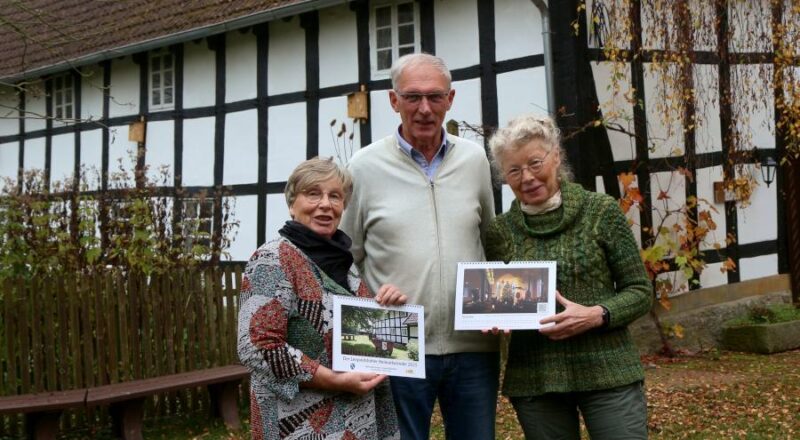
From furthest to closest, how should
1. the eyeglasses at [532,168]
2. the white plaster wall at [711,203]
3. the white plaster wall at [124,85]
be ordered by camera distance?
the white plaster wall at [124,85], the white plaster wall at [711,203], the eyeglasses at [532,168]

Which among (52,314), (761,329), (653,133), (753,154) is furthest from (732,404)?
(52,314)

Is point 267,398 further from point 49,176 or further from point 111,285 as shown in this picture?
point 49,176

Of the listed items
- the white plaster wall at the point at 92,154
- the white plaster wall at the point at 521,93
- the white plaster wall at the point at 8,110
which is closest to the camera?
the white plaster wall at the point at 521,93

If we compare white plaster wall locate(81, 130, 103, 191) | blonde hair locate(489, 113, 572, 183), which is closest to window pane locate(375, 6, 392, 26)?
white plaster wall locate(81, 130, 103, 191)

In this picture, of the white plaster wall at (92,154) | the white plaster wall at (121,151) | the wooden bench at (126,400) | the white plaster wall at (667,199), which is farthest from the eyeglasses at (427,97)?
the white plaster wall at (92,154)

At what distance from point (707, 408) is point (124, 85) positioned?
34.0ft

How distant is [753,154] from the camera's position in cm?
1003

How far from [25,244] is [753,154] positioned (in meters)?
7.67

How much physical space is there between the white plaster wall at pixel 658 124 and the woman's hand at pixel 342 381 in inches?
274

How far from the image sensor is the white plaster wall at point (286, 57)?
11211mm

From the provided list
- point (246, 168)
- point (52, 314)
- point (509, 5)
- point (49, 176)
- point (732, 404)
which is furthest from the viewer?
point (49, 176)

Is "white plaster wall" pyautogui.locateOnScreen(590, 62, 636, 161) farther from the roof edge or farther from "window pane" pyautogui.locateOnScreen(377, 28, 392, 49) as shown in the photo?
the roof edge

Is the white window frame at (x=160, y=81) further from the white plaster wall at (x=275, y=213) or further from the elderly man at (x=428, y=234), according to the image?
the elderly man at (x=428, y=234)

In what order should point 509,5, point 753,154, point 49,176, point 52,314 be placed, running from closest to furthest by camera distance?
point 52,314 < point 509,5 < point 753,154 < point 49,176
